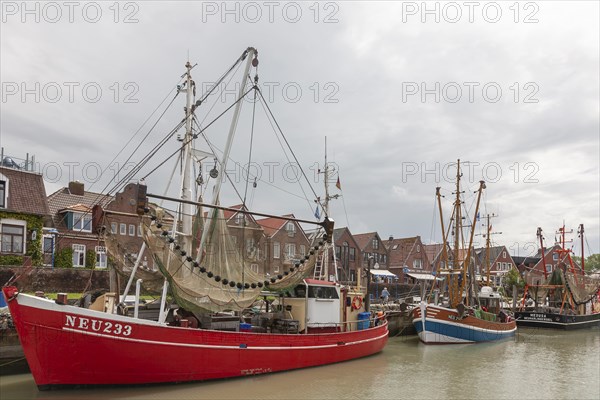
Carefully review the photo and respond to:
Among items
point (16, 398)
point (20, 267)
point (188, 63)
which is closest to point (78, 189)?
point (20, 267)

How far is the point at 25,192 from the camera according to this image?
29.5 metres

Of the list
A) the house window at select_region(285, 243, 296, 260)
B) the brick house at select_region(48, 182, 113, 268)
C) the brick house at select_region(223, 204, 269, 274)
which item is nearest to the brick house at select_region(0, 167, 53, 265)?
the brick house at select_region(48, 182, 113, 268)

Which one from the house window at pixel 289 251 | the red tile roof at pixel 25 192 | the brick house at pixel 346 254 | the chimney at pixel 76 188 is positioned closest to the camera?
the house window at pixel 289 251

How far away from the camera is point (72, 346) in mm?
13297

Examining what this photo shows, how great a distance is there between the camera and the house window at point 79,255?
1487 inches

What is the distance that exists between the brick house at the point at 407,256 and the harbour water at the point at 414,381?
134 ft

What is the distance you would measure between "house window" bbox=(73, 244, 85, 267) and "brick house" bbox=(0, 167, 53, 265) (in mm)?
8309

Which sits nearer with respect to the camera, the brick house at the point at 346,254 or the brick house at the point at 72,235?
the brick house at the point at 72,235

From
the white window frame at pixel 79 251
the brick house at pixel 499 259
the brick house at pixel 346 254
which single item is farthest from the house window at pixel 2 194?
the brick house at pixel 499 259

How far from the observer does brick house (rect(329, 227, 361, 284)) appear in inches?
2322

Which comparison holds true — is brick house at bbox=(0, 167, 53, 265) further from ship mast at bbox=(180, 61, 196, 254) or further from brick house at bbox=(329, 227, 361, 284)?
brick house at bbox=(329, 227, 361, 284)

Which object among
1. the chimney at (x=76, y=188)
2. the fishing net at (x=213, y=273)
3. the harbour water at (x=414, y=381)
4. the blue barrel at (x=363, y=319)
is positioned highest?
the chimney at (x=76, y=188)

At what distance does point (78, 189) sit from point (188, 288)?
111 feet

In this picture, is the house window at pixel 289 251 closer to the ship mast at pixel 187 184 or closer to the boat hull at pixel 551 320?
the ship mast at pixel 187 184
